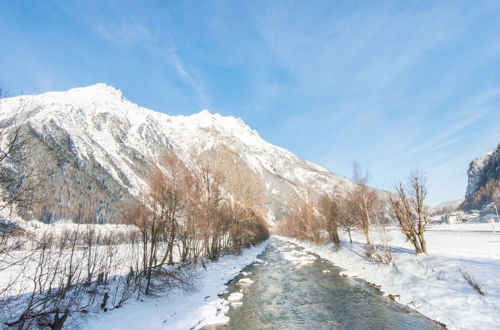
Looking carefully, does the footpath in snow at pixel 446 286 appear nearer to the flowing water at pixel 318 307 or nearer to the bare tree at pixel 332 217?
the flowing water at pixel 318 307

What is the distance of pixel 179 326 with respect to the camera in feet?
34.4

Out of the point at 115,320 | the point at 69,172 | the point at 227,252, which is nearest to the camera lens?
the point at 115,320

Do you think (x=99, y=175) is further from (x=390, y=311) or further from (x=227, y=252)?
(x=390, y=311)

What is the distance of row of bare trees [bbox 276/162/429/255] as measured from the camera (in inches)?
730

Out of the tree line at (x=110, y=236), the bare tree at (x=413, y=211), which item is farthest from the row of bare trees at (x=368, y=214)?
the tree line at (x=110, y=236)

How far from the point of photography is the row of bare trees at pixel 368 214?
730 inches

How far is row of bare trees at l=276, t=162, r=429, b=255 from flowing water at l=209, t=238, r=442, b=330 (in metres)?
5.40

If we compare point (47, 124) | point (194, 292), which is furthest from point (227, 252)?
point (47, 124)

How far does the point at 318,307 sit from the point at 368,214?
20746mm

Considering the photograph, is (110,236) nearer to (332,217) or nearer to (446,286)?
(446,286)

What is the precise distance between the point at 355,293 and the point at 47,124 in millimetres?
198814

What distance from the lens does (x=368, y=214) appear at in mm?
30141

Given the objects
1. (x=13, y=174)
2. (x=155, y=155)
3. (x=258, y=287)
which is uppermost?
(x=155, y=155)

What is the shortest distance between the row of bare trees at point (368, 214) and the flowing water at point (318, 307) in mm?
5400
